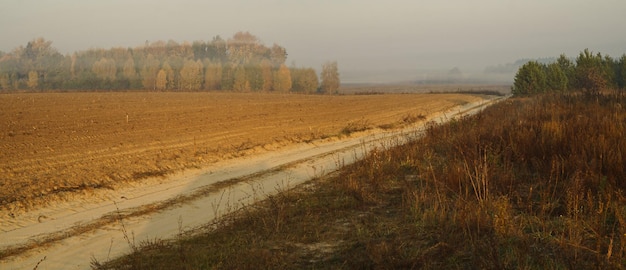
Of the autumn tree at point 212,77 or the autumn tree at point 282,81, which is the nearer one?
the autumn tree at point 282,81

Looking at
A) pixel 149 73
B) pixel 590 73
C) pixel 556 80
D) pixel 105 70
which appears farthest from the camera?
pixel 105 70

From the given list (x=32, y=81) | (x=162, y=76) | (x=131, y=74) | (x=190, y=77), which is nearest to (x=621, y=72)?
(x=190, y=77)

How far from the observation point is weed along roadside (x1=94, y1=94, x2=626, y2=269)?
5.52 metres

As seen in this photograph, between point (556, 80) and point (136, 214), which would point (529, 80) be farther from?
point (136, 214)

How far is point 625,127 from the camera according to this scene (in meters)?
10.5

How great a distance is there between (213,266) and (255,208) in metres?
3.77

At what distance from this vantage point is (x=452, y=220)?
266 inches

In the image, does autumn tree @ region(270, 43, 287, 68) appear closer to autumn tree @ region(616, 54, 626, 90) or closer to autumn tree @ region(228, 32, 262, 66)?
autumn tree @ region(228, 32, 262, 66)

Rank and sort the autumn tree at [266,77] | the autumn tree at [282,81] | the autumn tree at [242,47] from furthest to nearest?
the autumn tree at [242,47]
the autumn tree at [266,77]
the autumn tree at [282,81]

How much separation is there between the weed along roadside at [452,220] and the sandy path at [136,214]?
2.74ft

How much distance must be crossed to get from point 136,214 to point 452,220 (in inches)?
266

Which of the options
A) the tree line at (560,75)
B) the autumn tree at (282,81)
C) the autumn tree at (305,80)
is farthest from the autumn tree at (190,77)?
the tree line at (560,75)

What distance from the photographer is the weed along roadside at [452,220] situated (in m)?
5.52

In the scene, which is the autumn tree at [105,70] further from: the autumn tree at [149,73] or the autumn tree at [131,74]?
the autumn tree at [149,73]
